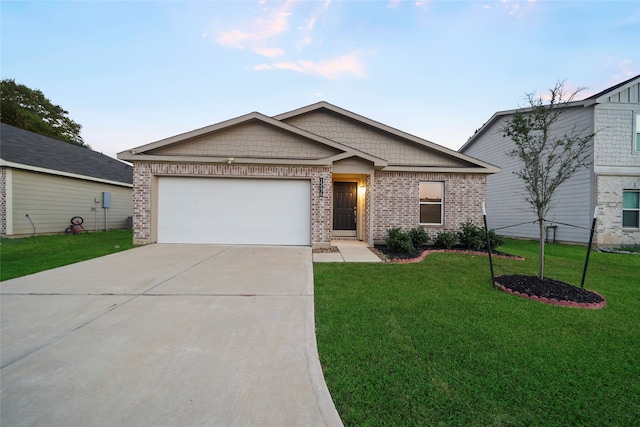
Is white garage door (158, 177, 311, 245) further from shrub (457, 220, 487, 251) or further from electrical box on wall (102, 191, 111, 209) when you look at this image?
electrical box on wall (102, 191, 111, 209)

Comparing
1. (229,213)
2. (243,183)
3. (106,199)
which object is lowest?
(229,213)

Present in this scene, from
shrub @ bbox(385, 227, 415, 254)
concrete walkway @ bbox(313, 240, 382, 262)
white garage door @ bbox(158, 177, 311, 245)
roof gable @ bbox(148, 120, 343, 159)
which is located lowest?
concrete walkway @ bbox(313, 240, 382, 262)

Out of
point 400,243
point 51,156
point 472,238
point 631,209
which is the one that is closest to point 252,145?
point 400,243

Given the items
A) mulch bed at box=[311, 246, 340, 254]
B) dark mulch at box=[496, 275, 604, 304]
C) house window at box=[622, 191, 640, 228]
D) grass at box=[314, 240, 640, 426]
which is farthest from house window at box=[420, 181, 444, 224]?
house window at box=[622, 191, 640, 228]

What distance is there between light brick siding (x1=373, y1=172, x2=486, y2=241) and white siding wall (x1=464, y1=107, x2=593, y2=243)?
6.60ft

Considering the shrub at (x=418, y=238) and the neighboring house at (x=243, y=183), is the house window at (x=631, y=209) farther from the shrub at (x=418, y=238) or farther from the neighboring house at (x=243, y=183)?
the neighboring house at (x=243, y=183)

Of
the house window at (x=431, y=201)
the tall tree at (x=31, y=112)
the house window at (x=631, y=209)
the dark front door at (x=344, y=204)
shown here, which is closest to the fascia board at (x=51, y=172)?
the dark front door at (x=344, y=204)

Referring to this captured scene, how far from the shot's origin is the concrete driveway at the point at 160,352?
76.8 inches

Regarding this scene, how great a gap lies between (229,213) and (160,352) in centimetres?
687

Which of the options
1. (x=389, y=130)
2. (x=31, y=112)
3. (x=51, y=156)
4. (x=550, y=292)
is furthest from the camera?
(x=31, y=112)

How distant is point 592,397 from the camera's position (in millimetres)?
2107

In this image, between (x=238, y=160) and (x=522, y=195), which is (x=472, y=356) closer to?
(x=238, y=160)

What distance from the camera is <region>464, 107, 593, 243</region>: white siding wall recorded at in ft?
36.9

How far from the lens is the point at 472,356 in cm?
264
